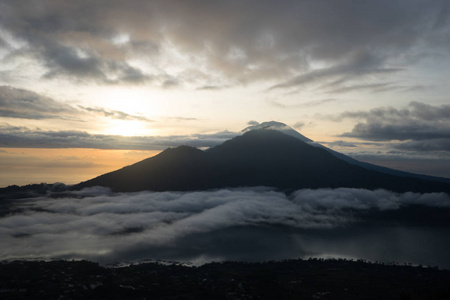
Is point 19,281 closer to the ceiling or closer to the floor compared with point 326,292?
closer to the ceiling

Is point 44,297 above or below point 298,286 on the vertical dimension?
above

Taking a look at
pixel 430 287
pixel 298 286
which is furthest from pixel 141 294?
pixel 430 287

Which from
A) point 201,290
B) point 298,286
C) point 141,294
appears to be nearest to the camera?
point 141,294

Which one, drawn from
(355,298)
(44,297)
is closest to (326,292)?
(355,298)

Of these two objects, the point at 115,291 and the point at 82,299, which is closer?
the point at 82,299

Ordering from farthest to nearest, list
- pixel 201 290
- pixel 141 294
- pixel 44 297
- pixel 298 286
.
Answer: pixel 298 286, pixel 201 290, pixel 141 294, pixel 44 297

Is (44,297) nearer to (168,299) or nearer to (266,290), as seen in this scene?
(168,299)

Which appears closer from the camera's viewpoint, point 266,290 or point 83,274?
point 266,290

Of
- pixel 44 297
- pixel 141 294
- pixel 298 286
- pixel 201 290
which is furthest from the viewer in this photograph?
pixel 298 286

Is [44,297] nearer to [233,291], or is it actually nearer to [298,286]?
[233,291]
